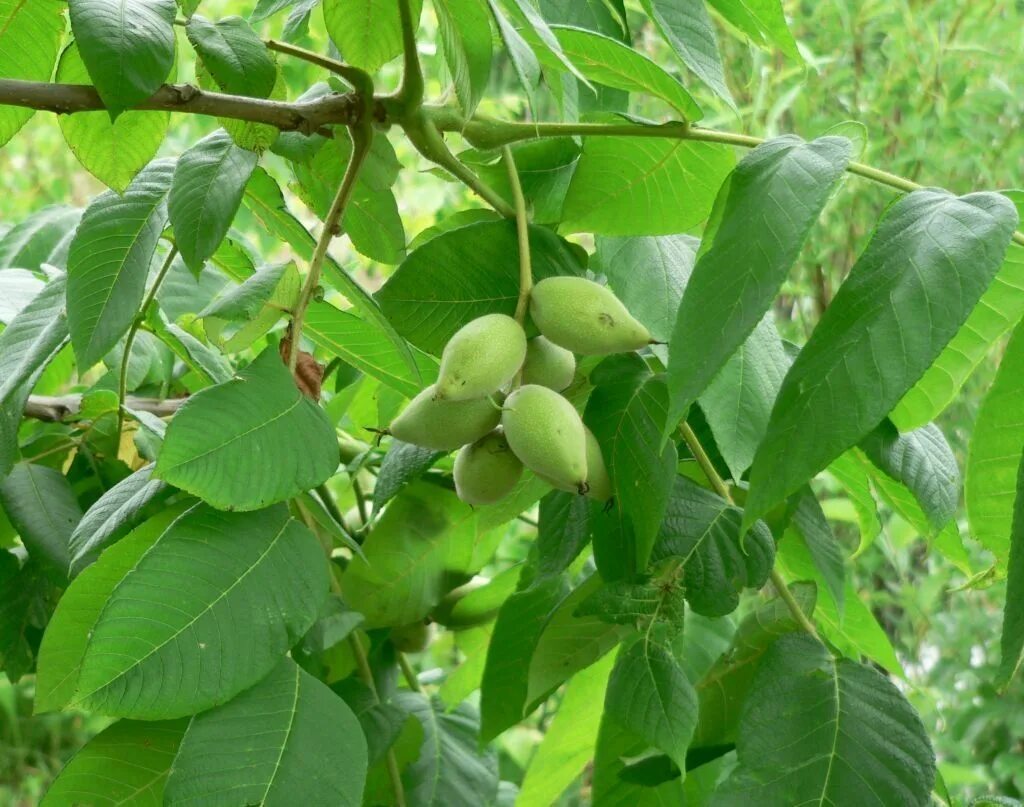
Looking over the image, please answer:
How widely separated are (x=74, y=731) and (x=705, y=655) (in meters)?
2.52

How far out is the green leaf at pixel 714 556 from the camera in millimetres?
639

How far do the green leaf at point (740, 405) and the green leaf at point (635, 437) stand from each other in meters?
0.03

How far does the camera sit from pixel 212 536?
556 mm

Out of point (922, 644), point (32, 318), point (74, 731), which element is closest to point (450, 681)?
point (32, 318)

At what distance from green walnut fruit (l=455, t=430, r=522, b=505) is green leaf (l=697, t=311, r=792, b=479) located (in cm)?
10

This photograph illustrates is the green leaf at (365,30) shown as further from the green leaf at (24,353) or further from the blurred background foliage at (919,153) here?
the blurred background foliage at (919,153)

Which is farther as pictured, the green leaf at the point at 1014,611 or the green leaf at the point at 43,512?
the green leaf at the point at 43,512

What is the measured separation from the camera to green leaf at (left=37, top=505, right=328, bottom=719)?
1.71ft

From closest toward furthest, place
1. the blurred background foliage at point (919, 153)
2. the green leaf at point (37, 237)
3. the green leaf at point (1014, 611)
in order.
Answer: the green leaf at point (1014, 611) < the green leaf at point (37, 237) < the blurred background foliage at point (919, 153)

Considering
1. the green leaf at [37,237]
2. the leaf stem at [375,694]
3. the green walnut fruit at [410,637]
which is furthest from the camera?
the green leaf at [37,237]

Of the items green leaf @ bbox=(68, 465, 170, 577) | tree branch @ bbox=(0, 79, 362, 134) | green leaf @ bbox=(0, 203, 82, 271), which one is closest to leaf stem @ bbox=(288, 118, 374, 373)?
tree branch @ bbox=(0, 79, 362, 134)

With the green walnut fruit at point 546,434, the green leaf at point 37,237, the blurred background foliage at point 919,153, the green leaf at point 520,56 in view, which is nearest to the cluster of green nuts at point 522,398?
the green walnut fruit at point 546,434

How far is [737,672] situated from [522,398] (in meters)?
0.24

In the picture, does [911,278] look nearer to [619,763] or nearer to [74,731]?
[619,763]
